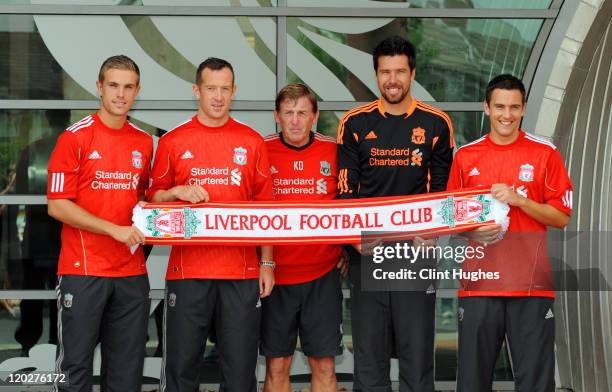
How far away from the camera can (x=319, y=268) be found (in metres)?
5.40

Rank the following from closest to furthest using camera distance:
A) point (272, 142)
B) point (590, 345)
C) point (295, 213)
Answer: point (295, 213) → point (272, 142) → point (590, 345)

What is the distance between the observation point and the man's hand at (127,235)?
15.9 feet

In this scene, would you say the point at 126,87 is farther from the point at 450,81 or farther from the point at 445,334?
the point at 445,334

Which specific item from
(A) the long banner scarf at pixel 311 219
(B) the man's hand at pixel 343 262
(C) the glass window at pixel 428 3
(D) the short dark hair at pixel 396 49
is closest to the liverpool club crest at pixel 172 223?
(A) the long banner scarf at pixel 311 219

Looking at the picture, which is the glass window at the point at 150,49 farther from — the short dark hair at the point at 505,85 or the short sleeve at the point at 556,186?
the short sleeve at the point at 556,186

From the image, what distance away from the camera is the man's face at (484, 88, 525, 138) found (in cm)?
487

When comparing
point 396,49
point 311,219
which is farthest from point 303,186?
point 396,49

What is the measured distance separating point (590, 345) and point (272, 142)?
3.00 metres

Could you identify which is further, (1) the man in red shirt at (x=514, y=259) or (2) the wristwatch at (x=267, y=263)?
(2) the wristwatch at (x=267, y=263)

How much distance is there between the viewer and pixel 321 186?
5.43 metres

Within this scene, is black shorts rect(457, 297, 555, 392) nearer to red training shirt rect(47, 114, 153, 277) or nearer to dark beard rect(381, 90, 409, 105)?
dark beard rect(381, 90, 409, 105)

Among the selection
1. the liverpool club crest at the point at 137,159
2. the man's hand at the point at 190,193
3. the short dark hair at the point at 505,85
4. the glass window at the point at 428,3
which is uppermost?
the glass window at the point at 428,3

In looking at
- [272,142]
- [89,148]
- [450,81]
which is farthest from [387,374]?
[450,81]

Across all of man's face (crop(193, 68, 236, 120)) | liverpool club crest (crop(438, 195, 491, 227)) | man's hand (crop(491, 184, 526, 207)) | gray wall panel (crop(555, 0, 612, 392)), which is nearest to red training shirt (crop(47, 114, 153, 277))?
man's face (crop(193, 68, 236, 120))
